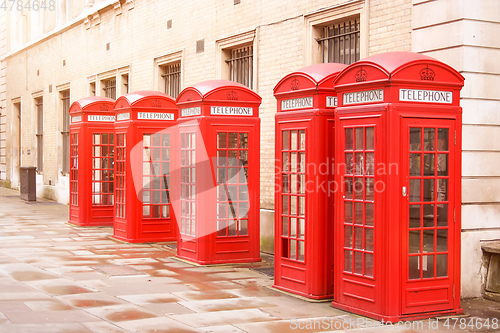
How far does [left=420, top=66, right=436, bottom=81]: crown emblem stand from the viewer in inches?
269

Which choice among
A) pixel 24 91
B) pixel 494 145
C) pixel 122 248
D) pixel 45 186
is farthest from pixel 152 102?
pixel 24 91

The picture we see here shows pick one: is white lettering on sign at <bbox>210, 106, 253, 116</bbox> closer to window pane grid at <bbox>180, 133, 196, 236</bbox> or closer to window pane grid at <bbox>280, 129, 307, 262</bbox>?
window pane grid at <bbox>180, 133, 196, 236</bbox>

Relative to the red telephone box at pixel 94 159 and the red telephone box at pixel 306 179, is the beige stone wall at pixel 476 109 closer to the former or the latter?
the red telephone box at pixel 306 179

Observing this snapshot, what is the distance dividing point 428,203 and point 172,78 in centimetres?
1054

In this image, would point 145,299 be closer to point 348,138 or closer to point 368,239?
point 368,239

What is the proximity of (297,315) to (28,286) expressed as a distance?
3454 mm

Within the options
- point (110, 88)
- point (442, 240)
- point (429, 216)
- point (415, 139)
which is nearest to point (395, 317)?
point (442, 240)

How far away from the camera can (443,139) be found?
23.1 feet

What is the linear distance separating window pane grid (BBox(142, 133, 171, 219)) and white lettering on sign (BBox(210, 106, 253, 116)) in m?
2.68

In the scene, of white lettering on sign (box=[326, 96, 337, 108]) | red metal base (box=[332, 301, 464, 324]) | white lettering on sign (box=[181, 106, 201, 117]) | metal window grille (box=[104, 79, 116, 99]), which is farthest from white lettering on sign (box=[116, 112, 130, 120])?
metal window grille (box=[104, 79, 116, 99])

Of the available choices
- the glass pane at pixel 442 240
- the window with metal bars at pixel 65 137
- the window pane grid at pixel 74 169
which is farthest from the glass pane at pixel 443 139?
the window with metal bars at pixel 65 137

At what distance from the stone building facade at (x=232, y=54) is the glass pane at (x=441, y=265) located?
118cm

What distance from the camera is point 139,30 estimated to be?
17.8 meters

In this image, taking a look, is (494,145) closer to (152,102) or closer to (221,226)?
(221,226)
